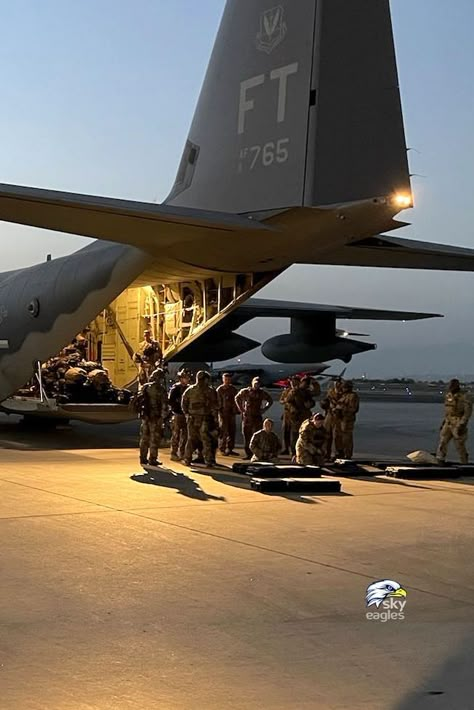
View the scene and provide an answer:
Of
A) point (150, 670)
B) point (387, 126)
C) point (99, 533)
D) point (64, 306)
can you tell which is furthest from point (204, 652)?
point (64, 306)

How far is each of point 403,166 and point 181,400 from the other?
14.1 feet

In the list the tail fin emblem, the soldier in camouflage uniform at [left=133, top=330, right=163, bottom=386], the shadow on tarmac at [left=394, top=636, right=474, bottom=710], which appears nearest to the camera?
the shadow on tarmac at [left=394, top=636, right=474, bottom=710]

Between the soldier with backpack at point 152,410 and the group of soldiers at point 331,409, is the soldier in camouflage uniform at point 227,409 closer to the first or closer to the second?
the group of soldiers at point 331,409

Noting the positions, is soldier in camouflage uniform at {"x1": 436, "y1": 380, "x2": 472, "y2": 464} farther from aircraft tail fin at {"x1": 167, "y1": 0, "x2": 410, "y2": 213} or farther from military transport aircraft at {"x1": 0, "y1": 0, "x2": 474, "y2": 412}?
aircraft tail fin at {"x1": 167, "y1": 0, "x2": 410, "y2": 213}

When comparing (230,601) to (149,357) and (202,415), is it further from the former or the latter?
(149,357)

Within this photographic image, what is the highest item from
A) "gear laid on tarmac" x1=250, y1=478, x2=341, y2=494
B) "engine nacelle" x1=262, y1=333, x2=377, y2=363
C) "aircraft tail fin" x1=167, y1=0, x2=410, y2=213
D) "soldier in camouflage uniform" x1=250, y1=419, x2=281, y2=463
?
"aircraft tail fin" x1=167, y1=0, x2=410, y2=213

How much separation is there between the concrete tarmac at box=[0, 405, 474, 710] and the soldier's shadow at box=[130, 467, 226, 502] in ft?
0.34

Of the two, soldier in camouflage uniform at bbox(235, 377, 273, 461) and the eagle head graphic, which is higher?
soldier in camouflage uniform at bbox(235, 377, 273, 461)

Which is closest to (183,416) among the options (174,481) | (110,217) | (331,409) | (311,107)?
(331,409)

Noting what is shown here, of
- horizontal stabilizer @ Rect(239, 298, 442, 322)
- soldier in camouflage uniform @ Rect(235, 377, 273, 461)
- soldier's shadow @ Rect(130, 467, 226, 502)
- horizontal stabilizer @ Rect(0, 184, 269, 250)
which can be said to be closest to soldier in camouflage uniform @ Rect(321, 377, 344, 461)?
soldier in camouflage uniform @ Rect(235, 377, 273, 461)

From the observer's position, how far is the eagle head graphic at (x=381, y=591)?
194 inches

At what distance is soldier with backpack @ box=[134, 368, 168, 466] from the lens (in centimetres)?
1084

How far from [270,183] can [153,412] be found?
3.32 m

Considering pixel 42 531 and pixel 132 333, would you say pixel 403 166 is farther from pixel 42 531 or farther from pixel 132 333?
pixel 132 333
